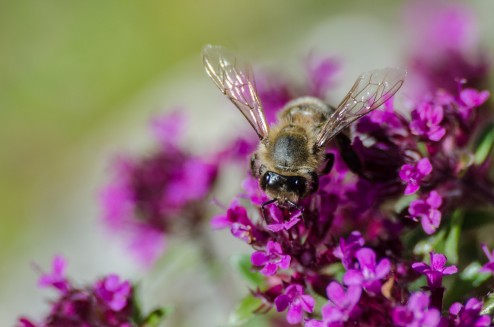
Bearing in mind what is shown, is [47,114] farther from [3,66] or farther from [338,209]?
[338,209]

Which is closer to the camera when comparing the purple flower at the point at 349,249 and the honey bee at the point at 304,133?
the purple flower at the point at 349,249

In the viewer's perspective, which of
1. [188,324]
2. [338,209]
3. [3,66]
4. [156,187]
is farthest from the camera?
[3,66]

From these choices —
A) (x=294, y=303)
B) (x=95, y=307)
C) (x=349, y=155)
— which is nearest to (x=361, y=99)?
(x=349, y=155)

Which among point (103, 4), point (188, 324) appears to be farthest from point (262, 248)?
point (103, 4)

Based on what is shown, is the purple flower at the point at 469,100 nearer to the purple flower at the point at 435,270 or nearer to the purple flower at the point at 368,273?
the purple flower at the point at 435,270

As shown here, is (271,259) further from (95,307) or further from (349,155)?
(95,307)

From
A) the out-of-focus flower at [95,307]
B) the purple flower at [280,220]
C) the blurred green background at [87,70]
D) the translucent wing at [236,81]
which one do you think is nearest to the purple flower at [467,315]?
the purple flower at [280,220]
